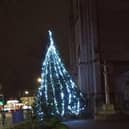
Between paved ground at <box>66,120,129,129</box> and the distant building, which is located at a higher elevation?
the distant building

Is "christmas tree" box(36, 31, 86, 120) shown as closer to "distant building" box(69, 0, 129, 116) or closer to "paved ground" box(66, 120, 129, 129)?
"distant building" box(69, 0, 129, 116)

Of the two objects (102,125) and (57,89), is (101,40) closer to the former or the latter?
(57,89)

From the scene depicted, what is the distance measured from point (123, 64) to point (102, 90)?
11.3 feet

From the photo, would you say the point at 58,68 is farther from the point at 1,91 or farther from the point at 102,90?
the point at 1,91

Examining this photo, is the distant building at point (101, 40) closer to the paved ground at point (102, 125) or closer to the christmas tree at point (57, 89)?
the christmas tree at point (57, 89)

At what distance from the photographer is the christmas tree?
49.6 meters

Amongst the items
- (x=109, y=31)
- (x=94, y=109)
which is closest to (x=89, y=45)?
(x=109, y=31)

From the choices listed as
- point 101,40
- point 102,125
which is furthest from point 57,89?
point 102,125

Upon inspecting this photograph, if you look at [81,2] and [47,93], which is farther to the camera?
[81,2]

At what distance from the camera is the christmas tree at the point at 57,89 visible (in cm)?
4962

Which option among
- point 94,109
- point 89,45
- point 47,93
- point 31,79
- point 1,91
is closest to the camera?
point 47,93

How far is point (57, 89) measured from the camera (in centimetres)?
5025

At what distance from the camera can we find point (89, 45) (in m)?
59.6

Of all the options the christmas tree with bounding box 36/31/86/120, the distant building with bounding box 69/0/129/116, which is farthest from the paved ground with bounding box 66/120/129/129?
the distant building with bounding box 69/0/129/116
